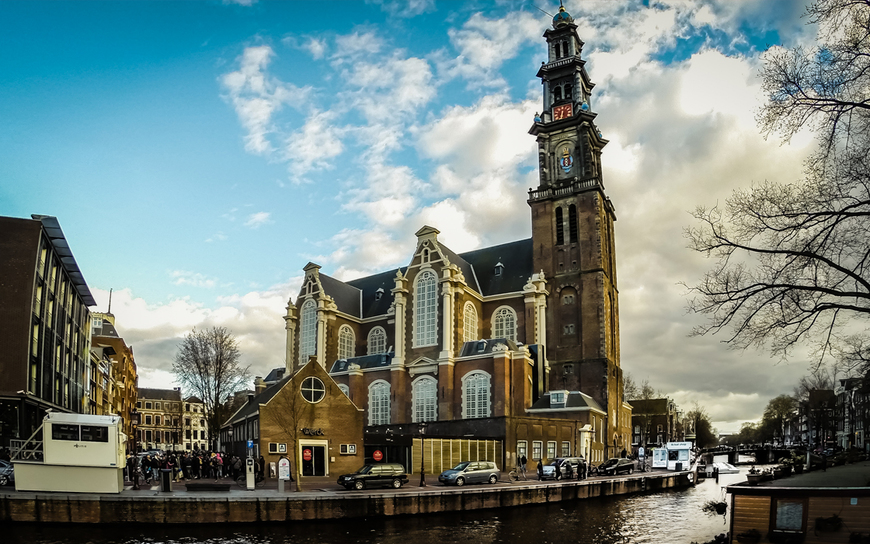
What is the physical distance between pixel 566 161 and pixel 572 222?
739 cm

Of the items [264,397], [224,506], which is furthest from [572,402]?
[224,506]

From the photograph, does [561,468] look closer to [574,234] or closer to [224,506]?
[224,506]

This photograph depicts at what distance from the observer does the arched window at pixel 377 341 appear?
7050cm

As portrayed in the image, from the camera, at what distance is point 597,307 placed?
197ft

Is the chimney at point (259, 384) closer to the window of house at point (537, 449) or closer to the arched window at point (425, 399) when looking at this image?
the arched window at point (425, 399)

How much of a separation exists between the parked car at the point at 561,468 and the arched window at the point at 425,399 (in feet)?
54.8

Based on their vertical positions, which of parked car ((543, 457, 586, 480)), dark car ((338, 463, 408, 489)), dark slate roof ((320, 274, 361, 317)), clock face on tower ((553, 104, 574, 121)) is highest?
clock face on tower ((553, 104, 574, 121))

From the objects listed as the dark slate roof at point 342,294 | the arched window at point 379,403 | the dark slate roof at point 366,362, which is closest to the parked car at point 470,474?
the arched window at point 379,403

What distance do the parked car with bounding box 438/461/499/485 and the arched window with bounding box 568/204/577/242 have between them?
31.2 metres

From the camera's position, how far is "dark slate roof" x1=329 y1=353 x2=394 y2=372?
6334 cm

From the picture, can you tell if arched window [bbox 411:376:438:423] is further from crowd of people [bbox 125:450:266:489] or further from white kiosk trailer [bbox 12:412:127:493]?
white kiosk trailer [bbox 12:412:127:493]

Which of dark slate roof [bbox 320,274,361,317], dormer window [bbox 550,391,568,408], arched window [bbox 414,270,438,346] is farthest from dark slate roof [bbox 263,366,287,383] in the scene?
dormer window [bbox 550,391,568,408]

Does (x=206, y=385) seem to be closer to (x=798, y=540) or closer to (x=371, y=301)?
(x=371, y=301)

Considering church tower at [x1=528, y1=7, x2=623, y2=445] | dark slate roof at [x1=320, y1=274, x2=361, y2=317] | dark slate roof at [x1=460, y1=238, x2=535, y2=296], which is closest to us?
church tower at [x1=528, y1=7, x2=623, y2=445]
